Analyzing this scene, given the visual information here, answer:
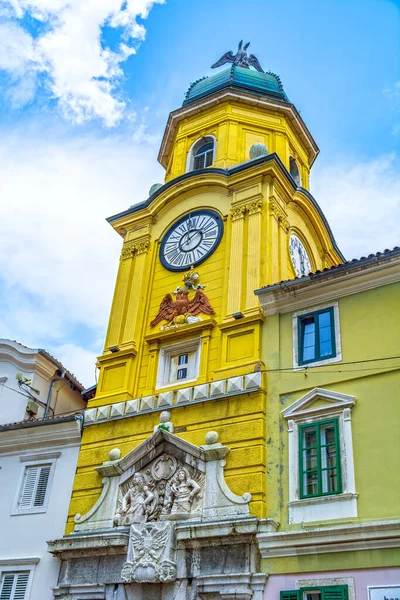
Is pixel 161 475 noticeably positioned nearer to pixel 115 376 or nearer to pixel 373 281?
pixel 115 376

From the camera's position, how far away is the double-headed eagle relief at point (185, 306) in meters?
19.8

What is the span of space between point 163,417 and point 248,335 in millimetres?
3188

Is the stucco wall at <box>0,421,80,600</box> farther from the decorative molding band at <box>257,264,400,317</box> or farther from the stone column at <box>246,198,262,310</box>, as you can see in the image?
the decorative molding band at <box>257,264,400,317</box>

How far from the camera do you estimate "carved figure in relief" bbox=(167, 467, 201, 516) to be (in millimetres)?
16359

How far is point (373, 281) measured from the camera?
1684 centimetres

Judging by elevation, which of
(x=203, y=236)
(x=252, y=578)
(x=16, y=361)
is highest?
(x=203, y=236)

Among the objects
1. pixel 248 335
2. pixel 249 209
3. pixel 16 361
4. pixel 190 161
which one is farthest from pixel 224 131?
pixel 16 361

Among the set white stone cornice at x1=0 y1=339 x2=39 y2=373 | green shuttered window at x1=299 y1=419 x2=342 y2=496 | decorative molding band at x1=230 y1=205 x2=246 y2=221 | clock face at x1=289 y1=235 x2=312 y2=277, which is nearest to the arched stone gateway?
green shuttered window at x1=299 y1=419 x2=342 y2=496

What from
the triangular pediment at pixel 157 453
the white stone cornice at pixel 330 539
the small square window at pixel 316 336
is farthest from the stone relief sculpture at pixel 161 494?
the small square window at pixel 316 336

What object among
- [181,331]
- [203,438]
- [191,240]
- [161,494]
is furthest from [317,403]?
[191,240]

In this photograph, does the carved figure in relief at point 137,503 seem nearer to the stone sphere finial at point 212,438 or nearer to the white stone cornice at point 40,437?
the stone sphere finial at point 212,438

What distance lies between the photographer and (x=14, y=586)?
60.3 ft

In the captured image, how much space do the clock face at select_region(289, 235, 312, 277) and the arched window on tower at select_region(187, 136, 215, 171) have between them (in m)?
4.79

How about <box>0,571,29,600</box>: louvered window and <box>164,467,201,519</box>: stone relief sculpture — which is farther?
<box>0,571,29,600</box>: louvered window
